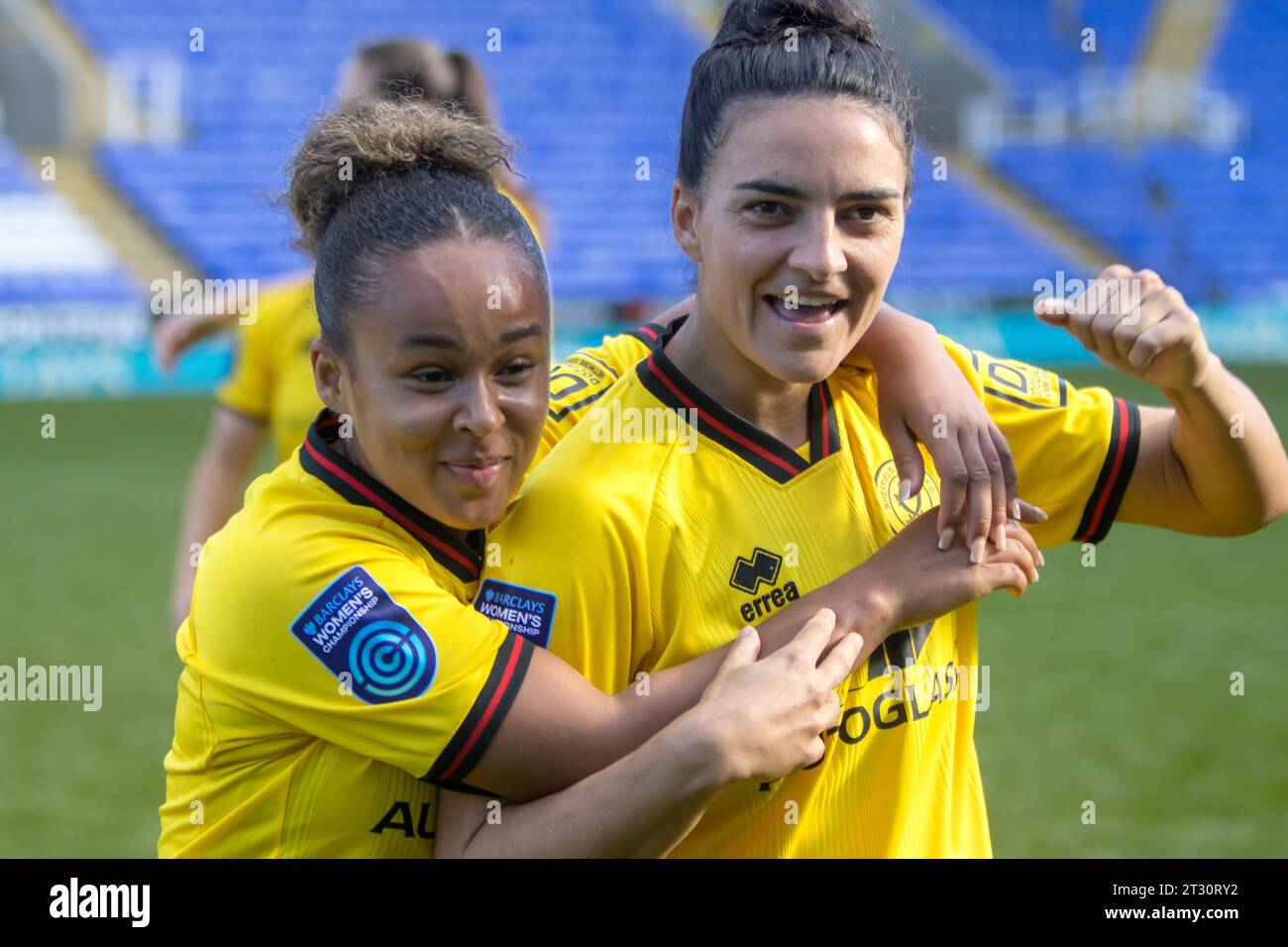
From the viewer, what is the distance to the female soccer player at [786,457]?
6.61 ft

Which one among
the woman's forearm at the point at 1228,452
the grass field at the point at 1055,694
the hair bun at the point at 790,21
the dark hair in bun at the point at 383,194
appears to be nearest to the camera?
the dark hair in bun at the point at 383,194

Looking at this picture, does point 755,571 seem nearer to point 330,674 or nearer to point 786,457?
point 786,457

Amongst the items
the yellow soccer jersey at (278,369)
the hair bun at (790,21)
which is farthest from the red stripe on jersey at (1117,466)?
the yellow soccer jersey at (278,369)

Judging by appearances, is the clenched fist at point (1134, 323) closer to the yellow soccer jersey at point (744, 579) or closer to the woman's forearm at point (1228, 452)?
the woman's forearm at point (1228, 452)

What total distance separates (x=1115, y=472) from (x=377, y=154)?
1282 millimetres

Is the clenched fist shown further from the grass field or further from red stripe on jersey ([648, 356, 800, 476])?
the grass field

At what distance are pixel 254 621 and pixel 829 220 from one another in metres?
0.95

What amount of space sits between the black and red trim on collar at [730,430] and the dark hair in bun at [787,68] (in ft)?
0.94

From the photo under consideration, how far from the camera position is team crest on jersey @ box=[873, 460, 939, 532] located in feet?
7.40

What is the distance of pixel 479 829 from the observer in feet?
6.46

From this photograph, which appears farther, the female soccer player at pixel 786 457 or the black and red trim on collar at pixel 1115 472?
the black and red trim on collar at pixel 1115 472

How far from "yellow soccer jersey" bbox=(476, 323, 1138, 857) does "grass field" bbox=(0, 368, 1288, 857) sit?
8.22ft
